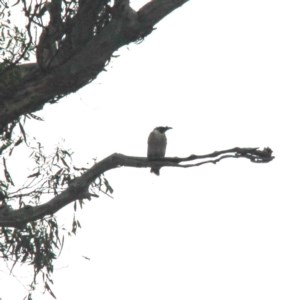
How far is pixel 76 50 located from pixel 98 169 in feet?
3.21

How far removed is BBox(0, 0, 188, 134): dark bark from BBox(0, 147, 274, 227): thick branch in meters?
0.66

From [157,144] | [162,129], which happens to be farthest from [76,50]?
[162,129]

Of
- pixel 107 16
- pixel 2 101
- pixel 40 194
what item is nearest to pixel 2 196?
pixel 40 194

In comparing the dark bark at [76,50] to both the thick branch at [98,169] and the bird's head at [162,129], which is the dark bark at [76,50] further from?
the bird's head at [162,129]

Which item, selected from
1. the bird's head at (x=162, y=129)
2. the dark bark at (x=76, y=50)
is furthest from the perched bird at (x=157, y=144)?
the dark bark at (x=76, y=50)

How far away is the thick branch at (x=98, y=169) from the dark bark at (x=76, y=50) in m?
0.66

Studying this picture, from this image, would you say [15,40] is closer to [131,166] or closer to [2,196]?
[2,196]

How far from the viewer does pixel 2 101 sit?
5.93 meters

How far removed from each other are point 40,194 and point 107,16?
2.25 m

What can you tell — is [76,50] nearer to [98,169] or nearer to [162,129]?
[98,169]

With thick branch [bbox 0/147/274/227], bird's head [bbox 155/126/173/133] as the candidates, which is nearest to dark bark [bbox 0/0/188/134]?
thick branch [bbox 0/147/274/227]

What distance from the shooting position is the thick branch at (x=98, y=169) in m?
5.47

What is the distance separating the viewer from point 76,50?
20.1ft

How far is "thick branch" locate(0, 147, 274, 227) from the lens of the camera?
5.47 m
